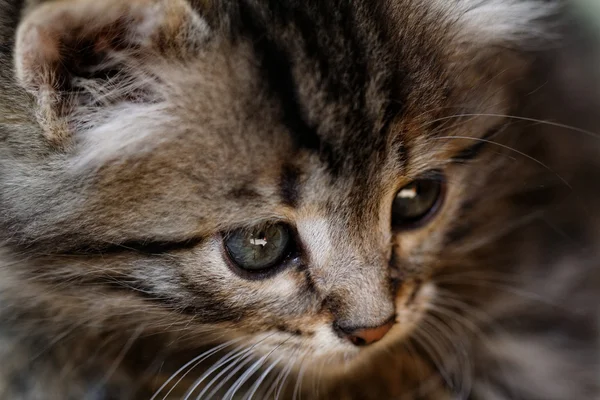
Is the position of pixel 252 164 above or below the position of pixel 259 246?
above

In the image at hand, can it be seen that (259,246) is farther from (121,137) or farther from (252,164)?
(121,137)

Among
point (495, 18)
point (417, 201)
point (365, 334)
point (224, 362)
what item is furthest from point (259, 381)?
point (495, 18)

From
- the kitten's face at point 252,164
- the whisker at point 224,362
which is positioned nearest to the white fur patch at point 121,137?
the kitten's face at point 252,164

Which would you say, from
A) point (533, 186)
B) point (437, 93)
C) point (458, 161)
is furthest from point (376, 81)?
point (533, 186)

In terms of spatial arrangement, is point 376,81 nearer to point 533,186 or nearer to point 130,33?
point 130,33

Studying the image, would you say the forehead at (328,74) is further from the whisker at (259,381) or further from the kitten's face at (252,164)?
the whisker at (259,381)

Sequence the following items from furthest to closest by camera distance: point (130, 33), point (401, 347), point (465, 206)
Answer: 1. point (401, 347)
2. point (465, 206)
3. point (130, 33)
